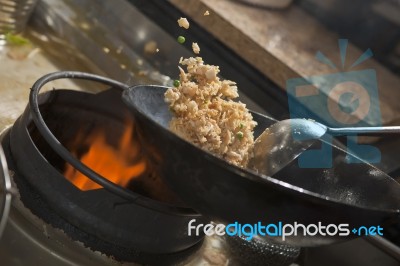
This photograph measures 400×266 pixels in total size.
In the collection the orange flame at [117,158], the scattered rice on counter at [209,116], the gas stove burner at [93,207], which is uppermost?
the scattered rice on counter at [209,116]

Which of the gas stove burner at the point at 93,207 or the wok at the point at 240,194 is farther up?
the wok at the point at 240,194

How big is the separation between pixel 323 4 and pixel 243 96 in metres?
1.11

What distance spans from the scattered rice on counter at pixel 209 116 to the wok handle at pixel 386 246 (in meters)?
0.95

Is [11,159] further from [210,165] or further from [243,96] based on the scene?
[243,96]

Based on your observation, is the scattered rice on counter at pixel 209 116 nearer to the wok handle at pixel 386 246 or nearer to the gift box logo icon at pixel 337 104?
the wok handle at pixel 386 246

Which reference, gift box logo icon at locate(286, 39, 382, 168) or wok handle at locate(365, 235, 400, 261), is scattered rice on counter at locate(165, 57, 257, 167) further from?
gift box logo icon at locate(286, 39, 382, 168)

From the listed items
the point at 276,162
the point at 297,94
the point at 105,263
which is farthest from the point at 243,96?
the point at 105,263

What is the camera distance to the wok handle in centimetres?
219

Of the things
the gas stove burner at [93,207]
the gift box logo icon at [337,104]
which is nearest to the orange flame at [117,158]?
the gas stove burner at [93,207]

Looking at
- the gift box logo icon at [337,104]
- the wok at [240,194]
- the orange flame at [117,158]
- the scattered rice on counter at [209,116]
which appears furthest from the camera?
the gift box logo icon at [337,104]

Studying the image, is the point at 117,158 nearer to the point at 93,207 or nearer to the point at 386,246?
the point at 93,207

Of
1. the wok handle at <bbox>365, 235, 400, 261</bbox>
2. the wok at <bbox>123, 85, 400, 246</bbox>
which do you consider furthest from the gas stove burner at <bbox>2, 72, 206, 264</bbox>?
the wok handle at <bbox>365, 235, 400, 261</bbox>

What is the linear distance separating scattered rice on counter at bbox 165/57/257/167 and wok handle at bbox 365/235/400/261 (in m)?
0.95

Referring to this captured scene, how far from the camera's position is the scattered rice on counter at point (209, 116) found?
1.53 m
